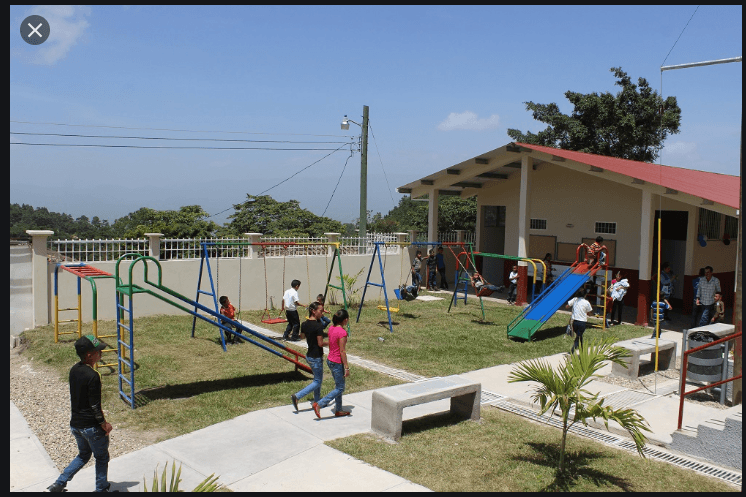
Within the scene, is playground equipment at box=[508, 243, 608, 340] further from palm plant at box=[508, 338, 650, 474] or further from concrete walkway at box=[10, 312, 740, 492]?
palm plant at box=[508, 338, 650, 474]

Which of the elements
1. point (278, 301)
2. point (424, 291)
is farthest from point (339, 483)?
point (424, 291)

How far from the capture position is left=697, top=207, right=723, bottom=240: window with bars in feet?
59.9

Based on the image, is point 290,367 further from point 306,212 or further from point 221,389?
point 306,212

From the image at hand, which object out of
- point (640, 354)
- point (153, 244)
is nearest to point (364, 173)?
point (153, 244)

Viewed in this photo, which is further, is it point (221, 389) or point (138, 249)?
point (138, 249)

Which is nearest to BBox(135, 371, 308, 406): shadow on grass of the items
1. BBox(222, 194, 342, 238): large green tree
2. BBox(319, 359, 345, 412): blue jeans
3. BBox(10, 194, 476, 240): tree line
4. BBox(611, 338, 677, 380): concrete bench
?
BBox(319, 359, 345, 412): blue jeans

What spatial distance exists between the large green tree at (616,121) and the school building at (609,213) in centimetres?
1398

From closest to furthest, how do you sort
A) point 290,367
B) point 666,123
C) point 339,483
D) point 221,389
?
point 339,483, point 221,389, point 290,367, point 666,123

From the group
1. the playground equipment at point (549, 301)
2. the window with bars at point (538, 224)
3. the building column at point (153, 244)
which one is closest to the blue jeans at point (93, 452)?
the building column at point (153, 244)

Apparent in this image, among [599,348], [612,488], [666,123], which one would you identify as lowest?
[612,488]

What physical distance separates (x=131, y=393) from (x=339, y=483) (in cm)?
382

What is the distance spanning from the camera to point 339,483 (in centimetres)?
633

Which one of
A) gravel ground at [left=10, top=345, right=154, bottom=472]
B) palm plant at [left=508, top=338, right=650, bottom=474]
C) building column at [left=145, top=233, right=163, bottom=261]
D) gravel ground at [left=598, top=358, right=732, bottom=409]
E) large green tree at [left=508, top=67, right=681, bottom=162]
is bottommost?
gravel ground at [left=10, top=345, right=154, bottom=472]

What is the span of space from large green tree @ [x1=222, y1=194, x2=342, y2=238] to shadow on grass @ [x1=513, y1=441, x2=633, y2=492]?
98.0ft
